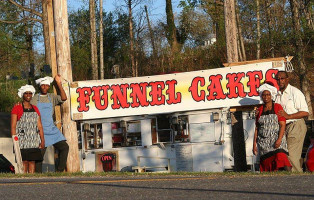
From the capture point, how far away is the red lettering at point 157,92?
19.5 m

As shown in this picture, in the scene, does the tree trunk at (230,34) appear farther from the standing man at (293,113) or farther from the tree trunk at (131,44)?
the tree trunk at (131,44)

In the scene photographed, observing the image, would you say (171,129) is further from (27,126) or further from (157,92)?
(27,126)

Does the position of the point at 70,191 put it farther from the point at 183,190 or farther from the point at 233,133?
the point at 233,133

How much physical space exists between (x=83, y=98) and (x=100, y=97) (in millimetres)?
554

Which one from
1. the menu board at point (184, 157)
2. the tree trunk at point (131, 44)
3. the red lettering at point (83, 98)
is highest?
the tree trunk at point (131, 44)

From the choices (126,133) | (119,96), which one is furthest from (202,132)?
(119,96)

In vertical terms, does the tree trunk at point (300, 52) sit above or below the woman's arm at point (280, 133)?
above

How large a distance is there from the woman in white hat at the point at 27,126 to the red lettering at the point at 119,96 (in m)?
7.02

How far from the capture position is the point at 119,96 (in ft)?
64.6

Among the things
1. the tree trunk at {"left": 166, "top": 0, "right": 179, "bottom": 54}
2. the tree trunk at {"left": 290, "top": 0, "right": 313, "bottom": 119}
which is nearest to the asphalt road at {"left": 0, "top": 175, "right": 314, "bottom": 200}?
the tree trunk at {"left": 290, "top": 0, "right": 313, "bottom": 119}

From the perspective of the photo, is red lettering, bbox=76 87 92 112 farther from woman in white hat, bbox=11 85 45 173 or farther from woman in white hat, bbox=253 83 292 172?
woman in white hat, bbox=253 83 292 172

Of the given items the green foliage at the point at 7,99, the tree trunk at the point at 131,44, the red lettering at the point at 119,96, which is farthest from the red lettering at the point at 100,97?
the tree trunk at the point at 131,44

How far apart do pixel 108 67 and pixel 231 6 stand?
30756 mm

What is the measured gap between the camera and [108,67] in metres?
50.3
